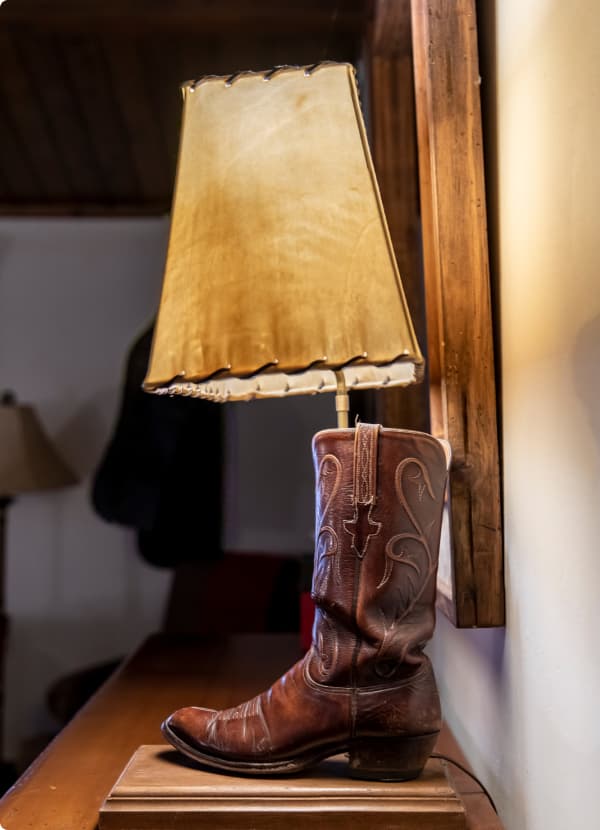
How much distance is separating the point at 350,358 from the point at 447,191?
0.32m

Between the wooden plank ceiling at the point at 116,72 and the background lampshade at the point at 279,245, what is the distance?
1.36 meters

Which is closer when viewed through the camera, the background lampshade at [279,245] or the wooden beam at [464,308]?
the background lampshade at [279,245]

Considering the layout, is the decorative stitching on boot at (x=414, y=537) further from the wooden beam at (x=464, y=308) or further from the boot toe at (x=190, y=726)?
the boot toe at (x=190, y=726)

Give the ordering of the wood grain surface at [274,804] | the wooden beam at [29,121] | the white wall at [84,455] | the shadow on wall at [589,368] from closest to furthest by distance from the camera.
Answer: the shadow on wall at [589,368] < the wood grain surface at [274,804] < the wooden beam at [29,121] < the white wall at [84,455]

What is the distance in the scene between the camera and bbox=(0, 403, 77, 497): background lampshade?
2.99 metres

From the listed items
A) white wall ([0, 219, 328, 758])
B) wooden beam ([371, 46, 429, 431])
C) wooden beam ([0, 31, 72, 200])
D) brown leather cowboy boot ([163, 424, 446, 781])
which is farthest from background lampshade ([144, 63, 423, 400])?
white wall ([0, 219, 328, 758])

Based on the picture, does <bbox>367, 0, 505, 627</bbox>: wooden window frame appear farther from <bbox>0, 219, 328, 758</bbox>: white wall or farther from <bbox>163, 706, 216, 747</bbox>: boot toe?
<bbox>0, 219, 328, 758</bbox>: white wall

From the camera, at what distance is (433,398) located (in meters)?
1.18

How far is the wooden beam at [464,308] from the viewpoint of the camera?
1.06m

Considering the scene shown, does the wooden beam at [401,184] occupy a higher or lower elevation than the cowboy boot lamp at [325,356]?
higher

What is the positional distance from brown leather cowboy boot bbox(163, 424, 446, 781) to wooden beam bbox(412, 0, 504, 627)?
14 centimetres

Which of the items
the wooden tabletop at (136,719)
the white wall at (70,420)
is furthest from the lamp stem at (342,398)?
the white wall at (70,420)

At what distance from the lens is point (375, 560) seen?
0.90 meters

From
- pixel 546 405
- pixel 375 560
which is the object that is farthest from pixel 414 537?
pixel 546 405
